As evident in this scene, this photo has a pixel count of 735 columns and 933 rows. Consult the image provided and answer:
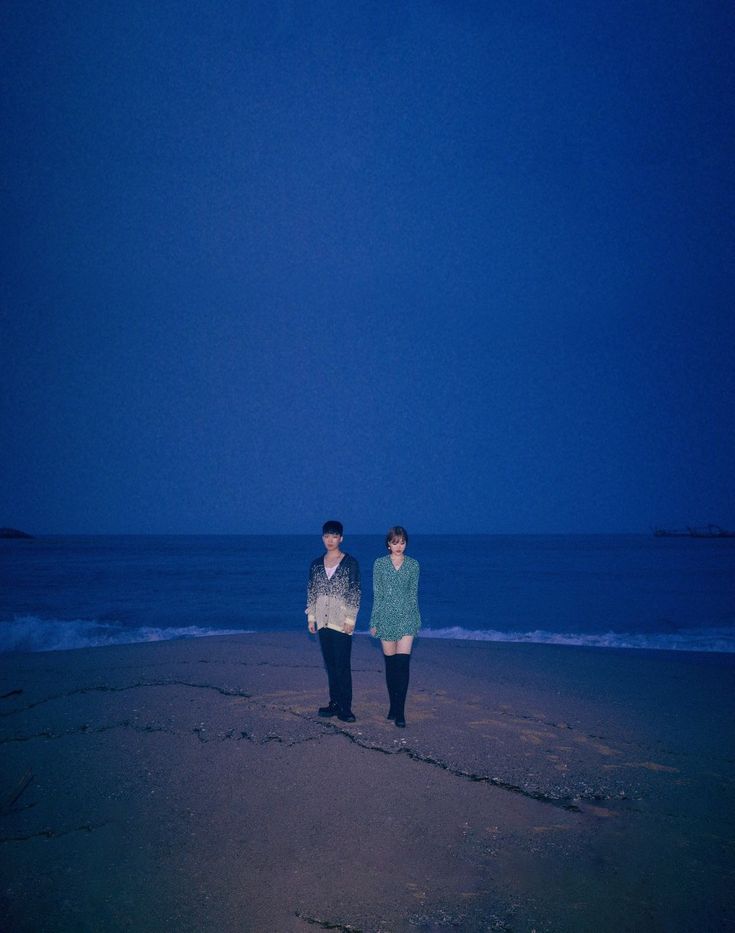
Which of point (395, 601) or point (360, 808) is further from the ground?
point (395, 601)

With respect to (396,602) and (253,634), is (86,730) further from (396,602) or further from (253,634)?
(253,634)

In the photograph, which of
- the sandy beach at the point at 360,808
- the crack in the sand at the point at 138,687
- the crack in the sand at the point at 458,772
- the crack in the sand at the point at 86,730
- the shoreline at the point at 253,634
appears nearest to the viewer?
the sandy beach at the point at 360,808

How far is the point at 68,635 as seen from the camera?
14.1 metres

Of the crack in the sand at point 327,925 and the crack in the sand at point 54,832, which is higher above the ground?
the crack in the sand at point 327,925

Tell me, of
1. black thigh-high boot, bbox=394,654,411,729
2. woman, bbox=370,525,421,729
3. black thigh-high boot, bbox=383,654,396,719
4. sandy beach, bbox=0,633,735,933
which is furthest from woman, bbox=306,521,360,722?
sandy beach, bbox=0,633,735,933

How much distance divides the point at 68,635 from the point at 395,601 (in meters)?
12.5

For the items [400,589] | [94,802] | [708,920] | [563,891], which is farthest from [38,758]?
[708,920]

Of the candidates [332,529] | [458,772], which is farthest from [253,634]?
[458,772]

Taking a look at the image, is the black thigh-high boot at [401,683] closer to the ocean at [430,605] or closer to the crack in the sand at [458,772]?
the crack in the sand at [458,772]

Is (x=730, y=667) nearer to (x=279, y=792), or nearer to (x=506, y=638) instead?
(x=506, y=638)

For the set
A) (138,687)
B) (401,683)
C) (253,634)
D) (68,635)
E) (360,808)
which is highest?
(401,683)

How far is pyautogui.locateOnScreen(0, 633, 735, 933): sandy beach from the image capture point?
3088 millimetres

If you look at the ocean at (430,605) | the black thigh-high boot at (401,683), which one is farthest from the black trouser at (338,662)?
the ocean at (430,605)

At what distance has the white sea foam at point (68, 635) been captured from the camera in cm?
1324
